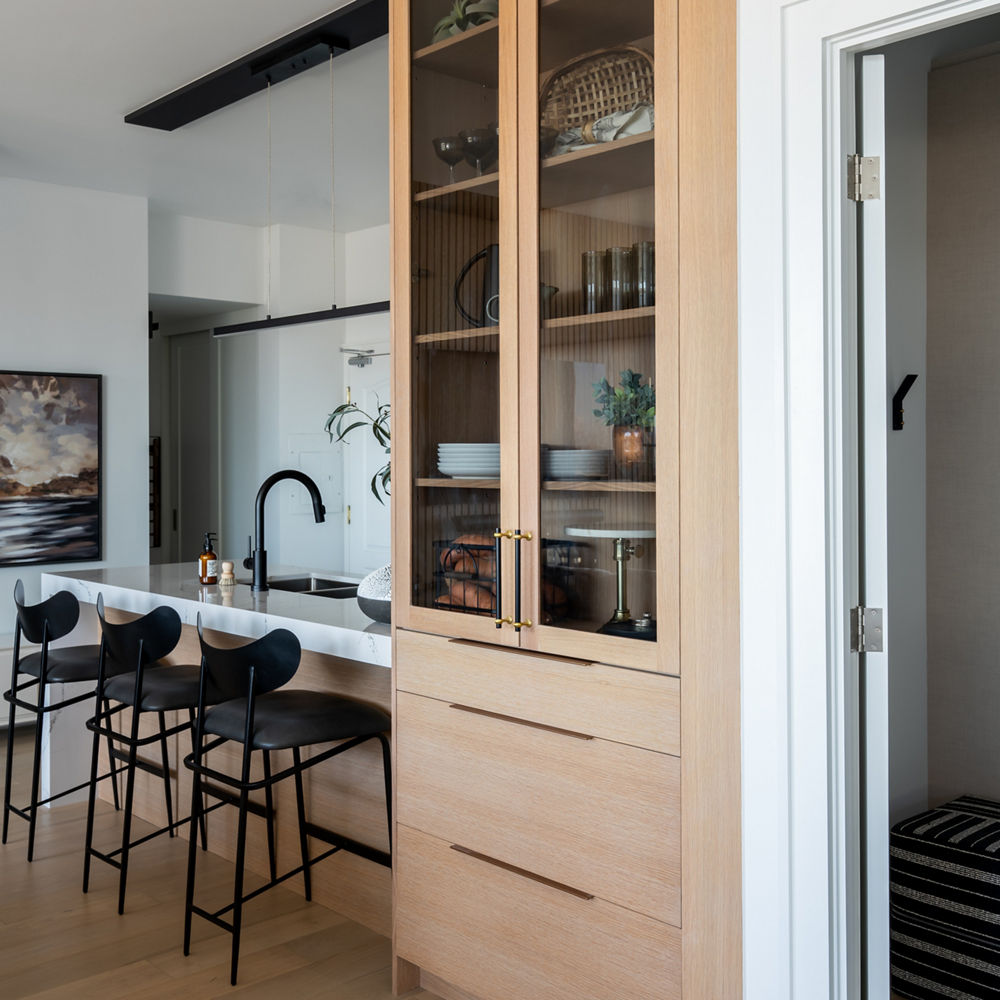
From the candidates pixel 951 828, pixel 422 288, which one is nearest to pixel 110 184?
pixel 422 288

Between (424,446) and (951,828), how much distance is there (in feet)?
5.49

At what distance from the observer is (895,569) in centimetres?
295

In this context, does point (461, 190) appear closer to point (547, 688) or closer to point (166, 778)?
point (547, 688)

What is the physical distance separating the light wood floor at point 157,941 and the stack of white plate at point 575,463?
54.8 inches

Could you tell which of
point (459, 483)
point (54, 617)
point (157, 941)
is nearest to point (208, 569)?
point (54, 617)

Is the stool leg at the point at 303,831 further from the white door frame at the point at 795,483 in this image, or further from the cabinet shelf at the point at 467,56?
the cabinet shelf at the point at 467,56

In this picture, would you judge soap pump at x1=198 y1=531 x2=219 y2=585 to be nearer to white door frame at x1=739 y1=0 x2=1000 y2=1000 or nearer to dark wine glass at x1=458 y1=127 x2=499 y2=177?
dark wine glass at x1=458 y1=127 x2=499 y2=177

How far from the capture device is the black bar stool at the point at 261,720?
8.61ft

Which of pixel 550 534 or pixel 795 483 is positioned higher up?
pixel 795 483

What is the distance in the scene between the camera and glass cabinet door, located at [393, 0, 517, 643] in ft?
7.14

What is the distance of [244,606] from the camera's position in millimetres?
3258

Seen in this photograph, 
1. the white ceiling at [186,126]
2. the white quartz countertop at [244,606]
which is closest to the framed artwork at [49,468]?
the white ceiling at [186,126]

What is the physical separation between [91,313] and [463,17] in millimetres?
4114

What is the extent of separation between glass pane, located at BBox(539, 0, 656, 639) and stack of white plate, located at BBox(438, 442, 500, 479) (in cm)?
16
